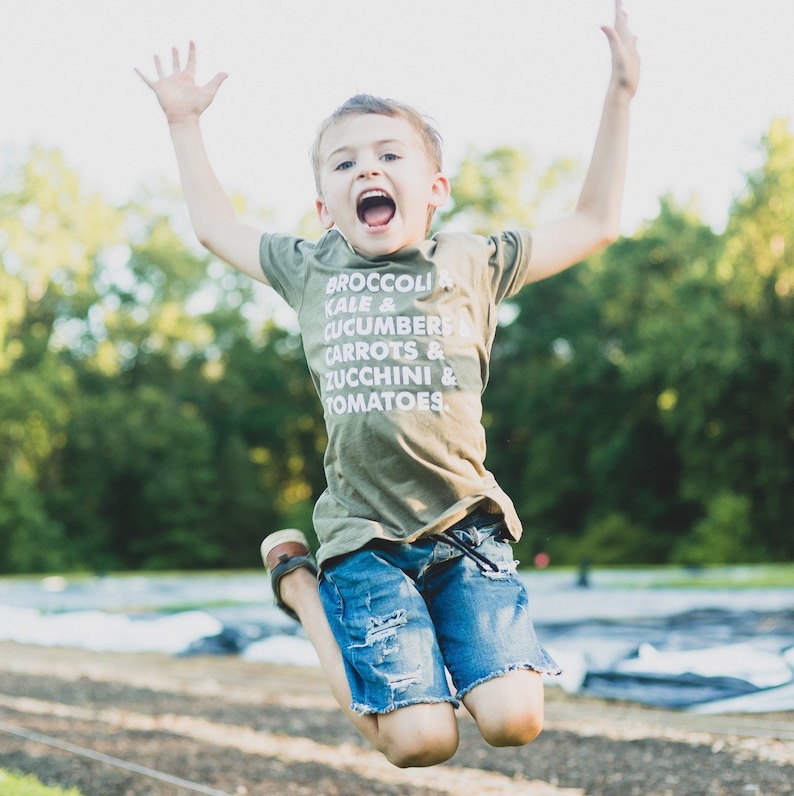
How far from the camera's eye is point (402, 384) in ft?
8.66

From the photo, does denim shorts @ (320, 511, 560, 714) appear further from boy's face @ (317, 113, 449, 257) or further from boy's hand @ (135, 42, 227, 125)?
boy's hand @ (135, 42, 227, 125)

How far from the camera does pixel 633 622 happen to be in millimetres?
8859

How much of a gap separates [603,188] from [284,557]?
4.28ft

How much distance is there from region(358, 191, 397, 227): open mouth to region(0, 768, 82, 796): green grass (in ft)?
8.76

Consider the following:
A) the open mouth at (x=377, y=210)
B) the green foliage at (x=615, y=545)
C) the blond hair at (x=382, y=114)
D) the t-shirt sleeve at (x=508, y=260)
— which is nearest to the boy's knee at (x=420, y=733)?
the t-shirt sleeve at (x=508, y=260)

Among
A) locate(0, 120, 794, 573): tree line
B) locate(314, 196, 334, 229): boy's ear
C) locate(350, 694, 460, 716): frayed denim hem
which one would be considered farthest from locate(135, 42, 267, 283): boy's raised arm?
locate(0, 120, 794, 573): tree line

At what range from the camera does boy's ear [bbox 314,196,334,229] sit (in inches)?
114

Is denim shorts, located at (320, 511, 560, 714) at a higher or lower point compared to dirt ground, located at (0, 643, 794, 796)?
higher

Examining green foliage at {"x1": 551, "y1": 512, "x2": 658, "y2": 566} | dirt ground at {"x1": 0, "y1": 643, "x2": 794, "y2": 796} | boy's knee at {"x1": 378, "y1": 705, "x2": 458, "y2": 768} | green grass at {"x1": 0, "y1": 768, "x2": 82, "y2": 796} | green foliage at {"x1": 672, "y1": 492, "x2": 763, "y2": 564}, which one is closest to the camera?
boy's knee at {"x1": 378, "y1": 705, "x2": 458, "y2": 768}

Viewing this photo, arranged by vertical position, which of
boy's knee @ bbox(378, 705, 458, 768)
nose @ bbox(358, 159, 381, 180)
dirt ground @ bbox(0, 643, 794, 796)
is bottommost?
dirt ground @ bbox(0, 643, 794, 796)

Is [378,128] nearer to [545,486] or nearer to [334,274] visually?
[334,274]

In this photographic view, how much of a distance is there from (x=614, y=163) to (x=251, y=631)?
7.84m

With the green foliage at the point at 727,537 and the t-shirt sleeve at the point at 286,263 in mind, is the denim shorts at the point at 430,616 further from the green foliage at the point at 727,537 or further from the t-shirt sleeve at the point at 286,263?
the green foliage at the point at 727,537

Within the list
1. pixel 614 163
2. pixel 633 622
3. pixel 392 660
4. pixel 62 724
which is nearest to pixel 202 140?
pixel 614 163
